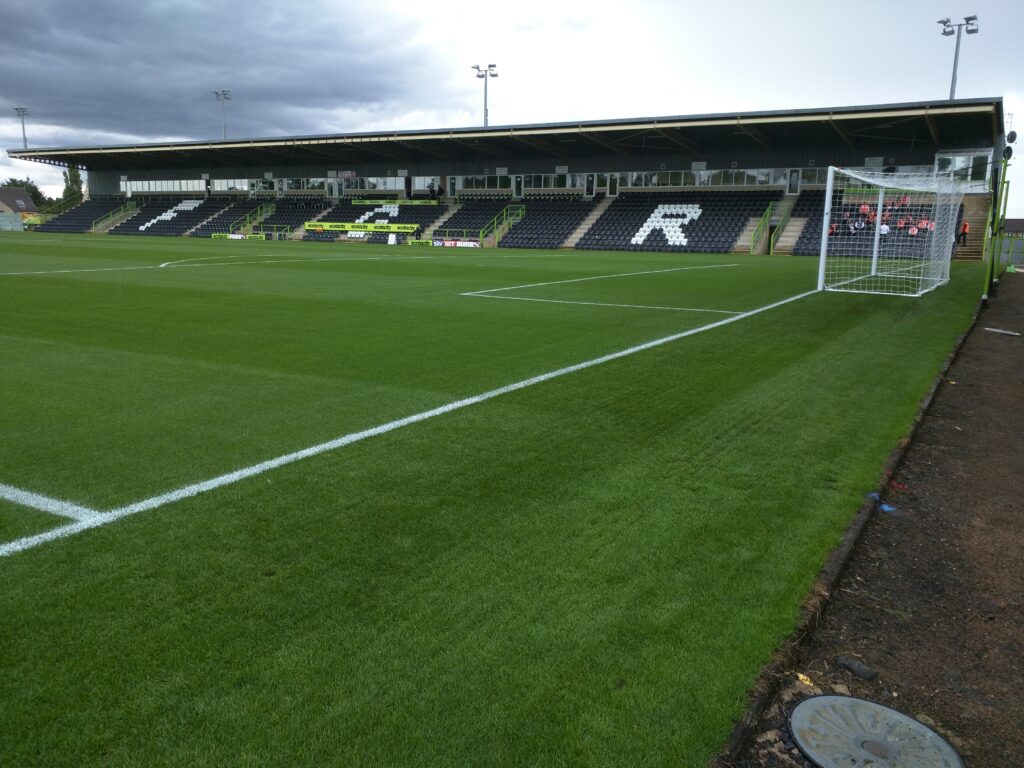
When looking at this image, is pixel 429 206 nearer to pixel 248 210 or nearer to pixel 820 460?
pixel 248 210

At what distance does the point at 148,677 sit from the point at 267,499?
1494 millimetres

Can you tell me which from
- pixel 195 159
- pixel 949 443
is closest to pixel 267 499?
pixel 949 443

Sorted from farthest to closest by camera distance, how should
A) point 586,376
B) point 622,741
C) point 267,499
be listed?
point 586,376, point 267,499, point 622,741

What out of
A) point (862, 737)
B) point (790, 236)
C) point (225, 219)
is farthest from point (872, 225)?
point (225, 219)

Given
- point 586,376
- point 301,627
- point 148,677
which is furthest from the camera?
point 586,376

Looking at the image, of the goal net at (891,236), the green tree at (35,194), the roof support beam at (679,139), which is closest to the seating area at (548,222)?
the roof support beam at (679,139)

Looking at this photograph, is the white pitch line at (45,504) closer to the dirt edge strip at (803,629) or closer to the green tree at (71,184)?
the dirt edge strip at (803,629)

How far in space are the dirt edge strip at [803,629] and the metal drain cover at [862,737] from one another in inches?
4.9

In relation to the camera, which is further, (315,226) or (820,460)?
(315,226)

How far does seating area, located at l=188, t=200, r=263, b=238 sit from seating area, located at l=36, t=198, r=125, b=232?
1258cm

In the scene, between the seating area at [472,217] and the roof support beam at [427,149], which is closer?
the seating area at [472,217]

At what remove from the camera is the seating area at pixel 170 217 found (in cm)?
6003

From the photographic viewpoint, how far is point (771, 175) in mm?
44438

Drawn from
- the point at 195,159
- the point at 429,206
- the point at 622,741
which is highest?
the point at 195,159
